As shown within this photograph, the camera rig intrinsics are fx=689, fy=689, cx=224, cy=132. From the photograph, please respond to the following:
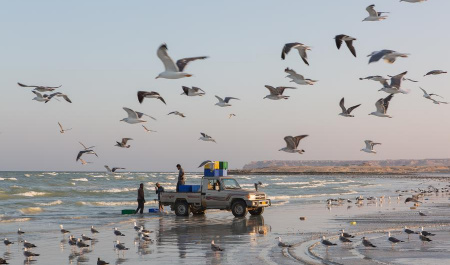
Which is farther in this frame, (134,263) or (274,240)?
(274,240)

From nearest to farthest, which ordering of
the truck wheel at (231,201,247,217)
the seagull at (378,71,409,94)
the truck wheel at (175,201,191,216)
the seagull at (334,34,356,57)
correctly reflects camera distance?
the seagull at (334,34,356,57) → the seagull at (378,71,409,94) → the truck wheel at (231,201,247,217) → the truck wheel at (175,201,191,216)

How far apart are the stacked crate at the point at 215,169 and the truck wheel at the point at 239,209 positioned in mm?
1543

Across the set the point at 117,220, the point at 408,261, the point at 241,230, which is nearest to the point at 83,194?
the point at 117,220

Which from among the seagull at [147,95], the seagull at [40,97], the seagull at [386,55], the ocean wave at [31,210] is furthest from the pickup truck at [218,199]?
the seagull at [386,55]

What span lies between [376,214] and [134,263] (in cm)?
1804

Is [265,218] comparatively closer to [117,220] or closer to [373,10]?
[117,220]

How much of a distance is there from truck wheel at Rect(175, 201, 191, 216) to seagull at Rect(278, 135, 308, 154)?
9047 mm

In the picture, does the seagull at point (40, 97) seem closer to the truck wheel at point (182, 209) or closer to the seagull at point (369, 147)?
the truck wheel at point (182, 209)

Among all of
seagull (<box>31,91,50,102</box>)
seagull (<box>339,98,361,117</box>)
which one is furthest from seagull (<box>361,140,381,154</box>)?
seagull (<box>31,91,50,102</box>)

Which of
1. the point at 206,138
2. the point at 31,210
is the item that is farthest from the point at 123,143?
the point at 31,210

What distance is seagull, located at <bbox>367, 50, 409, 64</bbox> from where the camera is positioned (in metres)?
17.0

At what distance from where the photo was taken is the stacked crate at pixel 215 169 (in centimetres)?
2919

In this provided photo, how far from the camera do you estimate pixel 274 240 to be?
19.9 m

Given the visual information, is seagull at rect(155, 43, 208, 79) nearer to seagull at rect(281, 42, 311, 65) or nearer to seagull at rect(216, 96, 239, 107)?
seagull at rect(281, 42, 311, 65)
